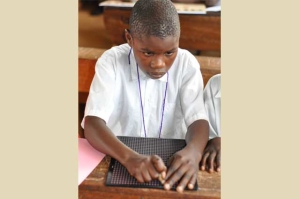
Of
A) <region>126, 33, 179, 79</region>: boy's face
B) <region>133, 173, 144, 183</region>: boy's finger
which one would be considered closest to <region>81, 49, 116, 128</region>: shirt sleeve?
<region>126, 33, 179, 79</region>: boy's face

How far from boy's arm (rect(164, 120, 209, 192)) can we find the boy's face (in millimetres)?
168

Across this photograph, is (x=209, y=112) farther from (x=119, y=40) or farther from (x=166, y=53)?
(x=119, y=40)

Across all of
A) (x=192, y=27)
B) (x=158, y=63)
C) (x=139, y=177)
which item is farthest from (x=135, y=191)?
(x=192, y=27)

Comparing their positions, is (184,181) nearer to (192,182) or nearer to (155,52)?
(192,182)

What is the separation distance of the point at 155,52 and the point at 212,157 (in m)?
0.26

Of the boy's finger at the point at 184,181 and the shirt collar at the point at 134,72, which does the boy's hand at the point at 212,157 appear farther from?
the shirt collar at the point at 134,72

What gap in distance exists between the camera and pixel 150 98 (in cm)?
104

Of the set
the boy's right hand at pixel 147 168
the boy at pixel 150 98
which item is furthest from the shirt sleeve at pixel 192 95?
the boy's right hand at pixel 147 168

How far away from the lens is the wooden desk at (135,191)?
0.70 m

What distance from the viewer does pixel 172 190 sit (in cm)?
70

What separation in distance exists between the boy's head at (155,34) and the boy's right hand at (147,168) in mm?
231

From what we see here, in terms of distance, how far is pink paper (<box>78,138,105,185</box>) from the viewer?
2.47 ft

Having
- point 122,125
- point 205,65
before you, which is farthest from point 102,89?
point 205,65

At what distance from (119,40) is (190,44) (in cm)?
42
